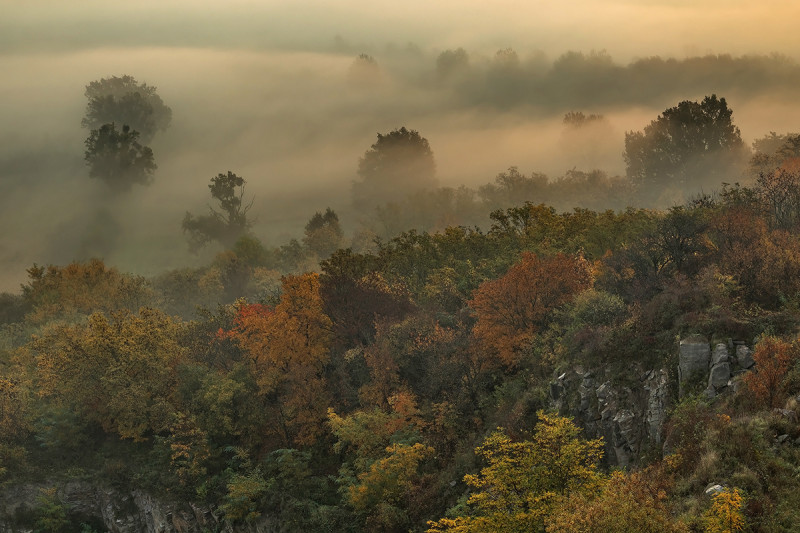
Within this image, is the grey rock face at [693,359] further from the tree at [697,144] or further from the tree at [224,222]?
the tree at [224,222]

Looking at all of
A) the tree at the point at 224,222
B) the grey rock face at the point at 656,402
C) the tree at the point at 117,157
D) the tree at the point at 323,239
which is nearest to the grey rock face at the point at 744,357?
the grey rock face at the point at 656,402

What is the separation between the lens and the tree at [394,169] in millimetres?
184375

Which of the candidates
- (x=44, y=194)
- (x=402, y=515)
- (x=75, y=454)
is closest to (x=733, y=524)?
(x=402, y=515)

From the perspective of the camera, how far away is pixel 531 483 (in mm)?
28703

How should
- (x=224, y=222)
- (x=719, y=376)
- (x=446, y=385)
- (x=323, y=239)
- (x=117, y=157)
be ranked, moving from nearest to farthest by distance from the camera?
1. (x=719, y=376)
2. (x=446, y=385)
3. (x=323, y=239)
4. (x=224, y=222)
5. (x=117, y=157)

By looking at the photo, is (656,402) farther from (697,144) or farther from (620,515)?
(697,144)

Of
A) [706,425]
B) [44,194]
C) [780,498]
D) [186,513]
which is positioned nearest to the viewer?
[780,498]

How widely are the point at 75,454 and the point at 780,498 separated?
57.6m

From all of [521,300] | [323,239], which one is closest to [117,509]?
[521,300]

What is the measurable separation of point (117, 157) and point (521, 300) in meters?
A: 144

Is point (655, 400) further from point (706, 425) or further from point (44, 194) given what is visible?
point (44, 194)

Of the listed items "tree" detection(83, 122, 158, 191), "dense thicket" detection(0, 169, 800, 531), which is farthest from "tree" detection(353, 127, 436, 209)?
"dense thicket" detection(0, 169, 800, 531)

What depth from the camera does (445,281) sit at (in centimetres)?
7031

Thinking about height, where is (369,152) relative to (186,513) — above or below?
above
